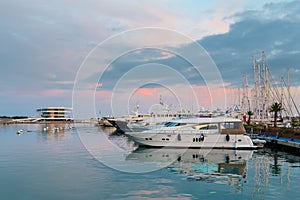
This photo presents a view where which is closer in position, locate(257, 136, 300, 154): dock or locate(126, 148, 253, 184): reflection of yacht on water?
locate(126, 148, 253, 184): reflection of yacht on water

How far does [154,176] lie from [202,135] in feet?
51.7

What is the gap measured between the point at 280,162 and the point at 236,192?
12.5 meters

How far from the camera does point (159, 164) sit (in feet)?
91.4

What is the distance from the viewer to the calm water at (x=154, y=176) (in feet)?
59.4

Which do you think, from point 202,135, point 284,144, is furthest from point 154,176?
point 284,144

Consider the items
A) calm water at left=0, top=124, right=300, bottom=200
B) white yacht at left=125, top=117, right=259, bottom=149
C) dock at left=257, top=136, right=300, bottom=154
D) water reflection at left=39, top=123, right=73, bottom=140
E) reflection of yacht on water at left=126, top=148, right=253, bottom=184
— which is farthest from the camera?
water reflection at left=39, top=123, right=73, bottom=140

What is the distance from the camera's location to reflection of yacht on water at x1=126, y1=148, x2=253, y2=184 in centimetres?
2303

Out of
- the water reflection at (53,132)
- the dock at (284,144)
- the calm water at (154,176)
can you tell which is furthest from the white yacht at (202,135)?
the water reflection at (53,132)

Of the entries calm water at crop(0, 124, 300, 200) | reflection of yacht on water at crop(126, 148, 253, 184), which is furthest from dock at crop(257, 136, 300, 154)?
reflection of yacht on water at crop(126, 148, 253, 184)

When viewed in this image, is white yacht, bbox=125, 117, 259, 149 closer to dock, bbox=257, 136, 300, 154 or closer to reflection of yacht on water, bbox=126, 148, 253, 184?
reflection of yacht on water, bbox=126, 148, 253, 184

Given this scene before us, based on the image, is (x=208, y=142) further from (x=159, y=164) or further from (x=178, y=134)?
(x=159, y=164)

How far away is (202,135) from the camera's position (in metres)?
Answer: 37.5

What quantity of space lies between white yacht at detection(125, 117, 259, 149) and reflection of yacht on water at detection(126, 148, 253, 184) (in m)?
1.01

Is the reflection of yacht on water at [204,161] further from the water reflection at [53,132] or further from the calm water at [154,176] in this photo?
the water reflection at [53,132]
